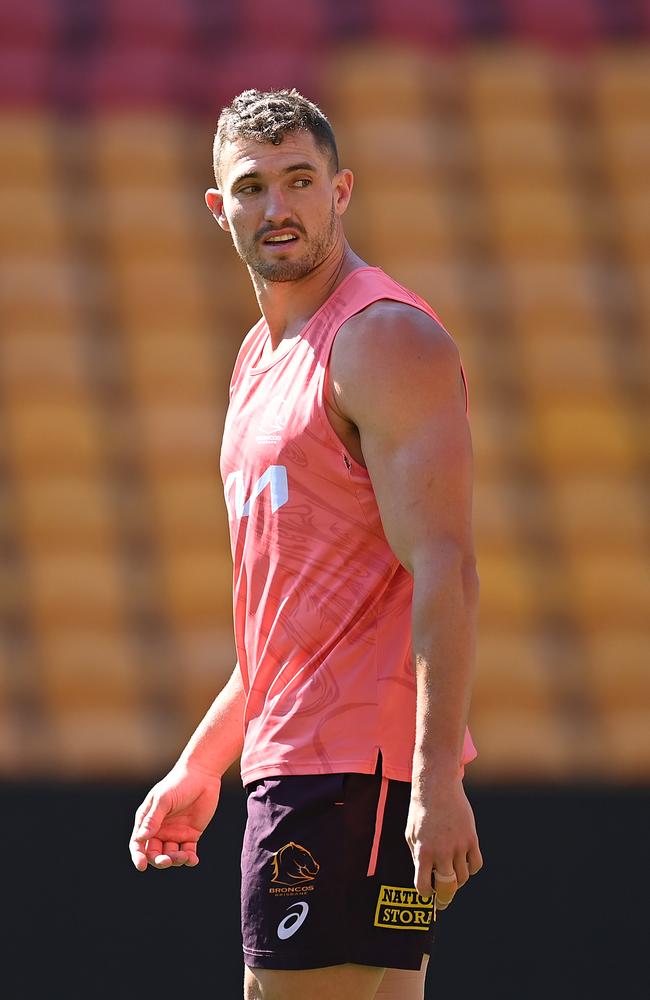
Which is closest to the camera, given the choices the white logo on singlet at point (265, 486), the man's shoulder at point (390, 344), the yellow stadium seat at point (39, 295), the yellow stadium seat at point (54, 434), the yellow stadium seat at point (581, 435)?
the man's shoulder at point (390, 344)

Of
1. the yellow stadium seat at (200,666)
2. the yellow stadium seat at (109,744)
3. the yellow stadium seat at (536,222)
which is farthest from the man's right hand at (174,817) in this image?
the yellow stadium seat at (536,222)

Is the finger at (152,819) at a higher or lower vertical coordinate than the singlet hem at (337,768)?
lower

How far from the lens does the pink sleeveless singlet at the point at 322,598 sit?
211 centimetres

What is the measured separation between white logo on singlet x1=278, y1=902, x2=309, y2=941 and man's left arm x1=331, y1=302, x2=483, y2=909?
0.59ft

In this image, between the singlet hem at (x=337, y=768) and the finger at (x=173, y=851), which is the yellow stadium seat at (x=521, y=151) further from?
the singlet hem at (x=337, y=768)

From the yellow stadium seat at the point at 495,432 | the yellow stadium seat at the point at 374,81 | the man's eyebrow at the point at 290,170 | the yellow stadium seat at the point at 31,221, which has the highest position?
the yellow stadium seat at the point at 374,81

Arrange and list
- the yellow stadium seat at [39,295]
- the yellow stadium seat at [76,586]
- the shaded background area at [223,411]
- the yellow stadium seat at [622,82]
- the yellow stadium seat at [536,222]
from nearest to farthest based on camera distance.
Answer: the shaded background area at [223,411], the yellow stadium seat at [76,586], the yellow stadium seat at [39,295], the yellow stadium seat at [536,222], the yellow stadium seat at [622,82]

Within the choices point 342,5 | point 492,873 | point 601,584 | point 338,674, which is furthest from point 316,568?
point 342,5

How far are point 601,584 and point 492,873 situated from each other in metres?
1.20

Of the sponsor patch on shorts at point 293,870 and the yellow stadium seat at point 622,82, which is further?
the yellow stadium seat at point 622,82

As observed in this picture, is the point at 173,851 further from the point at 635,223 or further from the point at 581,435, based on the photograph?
the point at 635,223

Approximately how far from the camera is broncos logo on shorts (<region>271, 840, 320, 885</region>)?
207 cm

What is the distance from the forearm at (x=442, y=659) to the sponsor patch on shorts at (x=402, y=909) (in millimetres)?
219

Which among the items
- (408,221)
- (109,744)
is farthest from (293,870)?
(408,221)
